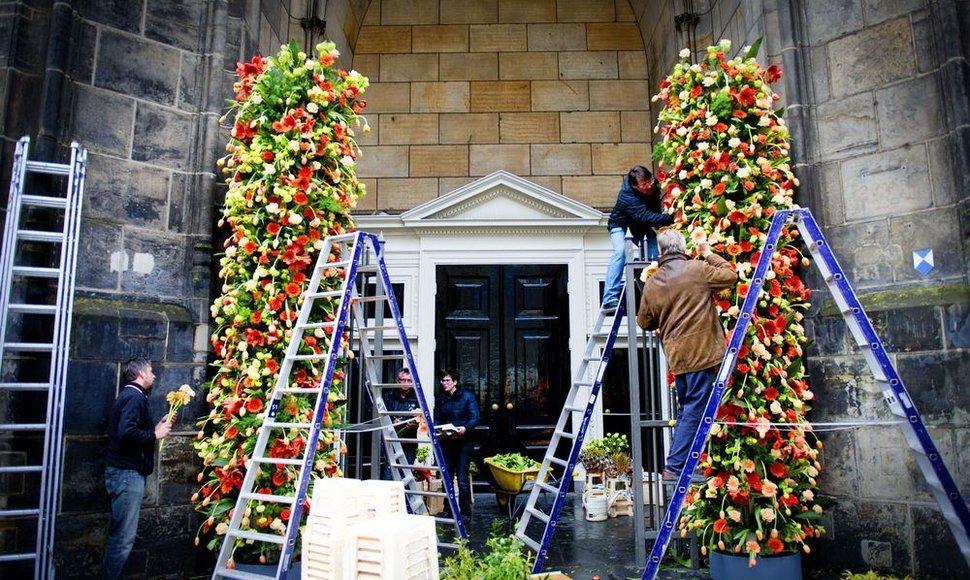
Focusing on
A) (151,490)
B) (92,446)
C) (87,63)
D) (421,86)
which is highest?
(421,86)

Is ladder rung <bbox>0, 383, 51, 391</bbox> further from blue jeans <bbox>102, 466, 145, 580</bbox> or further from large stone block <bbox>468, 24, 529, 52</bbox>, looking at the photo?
large stone block <bbox>468, 24, 529, 52</bbox>

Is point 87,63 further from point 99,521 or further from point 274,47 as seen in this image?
point 99,521

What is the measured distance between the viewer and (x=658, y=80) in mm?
7875

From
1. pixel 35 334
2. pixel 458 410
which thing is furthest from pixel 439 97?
pixel 35 334

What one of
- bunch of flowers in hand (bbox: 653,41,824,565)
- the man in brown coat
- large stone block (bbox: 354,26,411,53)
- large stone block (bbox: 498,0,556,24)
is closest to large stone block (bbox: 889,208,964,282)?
bunch of flowers in hand (bbox: 653,41,824,565)

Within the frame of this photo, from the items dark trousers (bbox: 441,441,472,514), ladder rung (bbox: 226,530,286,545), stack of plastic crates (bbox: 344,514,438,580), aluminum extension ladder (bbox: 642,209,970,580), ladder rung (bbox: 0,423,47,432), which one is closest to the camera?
stack of plastic crates (bbox: 344,514,438,580)

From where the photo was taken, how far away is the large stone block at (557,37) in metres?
8.45

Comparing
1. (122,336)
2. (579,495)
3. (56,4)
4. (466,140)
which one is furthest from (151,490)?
(466,140)

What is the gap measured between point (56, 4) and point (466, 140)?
4636mm

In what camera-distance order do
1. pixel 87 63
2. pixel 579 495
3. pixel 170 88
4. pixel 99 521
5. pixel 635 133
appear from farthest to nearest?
1. pixel 635 133
2. pixel 579 495
3. pixel 170 88
4. pixel 87 63
5. pixel 99 521

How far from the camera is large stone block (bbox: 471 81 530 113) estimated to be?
829 centimetres

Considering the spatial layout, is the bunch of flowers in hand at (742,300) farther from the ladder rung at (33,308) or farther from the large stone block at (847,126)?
the ladder rung at (33,308)

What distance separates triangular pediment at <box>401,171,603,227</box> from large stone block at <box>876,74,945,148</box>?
3285 mm

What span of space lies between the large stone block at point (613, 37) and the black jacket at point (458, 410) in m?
4.96
